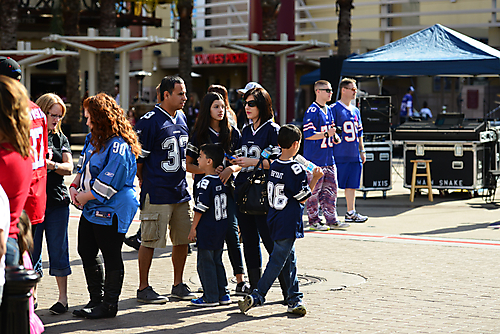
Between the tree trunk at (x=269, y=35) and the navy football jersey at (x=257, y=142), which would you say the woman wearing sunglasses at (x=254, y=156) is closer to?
the navy football jersey at (x=257, y=142)

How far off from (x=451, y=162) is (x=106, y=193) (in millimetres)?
9238

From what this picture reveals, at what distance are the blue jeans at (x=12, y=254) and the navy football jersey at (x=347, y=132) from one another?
744cm

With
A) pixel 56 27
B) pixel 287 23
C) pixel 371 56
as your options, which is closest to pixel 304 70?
pixel 287 23

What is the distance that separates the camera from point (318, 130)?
9.86 meters

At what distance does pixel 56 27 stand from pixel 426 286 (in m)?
26.1

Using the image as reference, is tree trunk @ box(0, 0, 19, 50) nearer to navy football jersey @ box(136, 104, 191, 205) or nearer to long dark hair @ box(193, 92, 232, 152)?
long dark hair @ box(193, 92, 232, 152)

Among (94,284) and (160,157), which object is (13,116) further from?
(160,157)

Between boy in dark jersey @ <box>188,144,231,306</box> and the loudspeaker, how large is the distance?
7.64 meters

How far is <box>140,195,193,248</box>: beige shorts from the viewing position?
6215 millimetres

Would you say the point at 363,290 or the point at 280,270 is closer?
the point at 280,270

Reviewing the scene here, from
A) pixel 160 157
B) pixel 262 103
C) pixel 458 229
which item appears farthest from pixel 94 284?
pixel 458 229

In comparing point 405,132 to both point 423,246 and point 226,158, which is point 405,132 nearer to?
point 423,246

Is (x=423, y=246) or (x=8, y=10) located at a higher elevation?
(x=8, y=10)

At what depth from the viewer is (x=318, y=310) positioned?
5.98 metres
